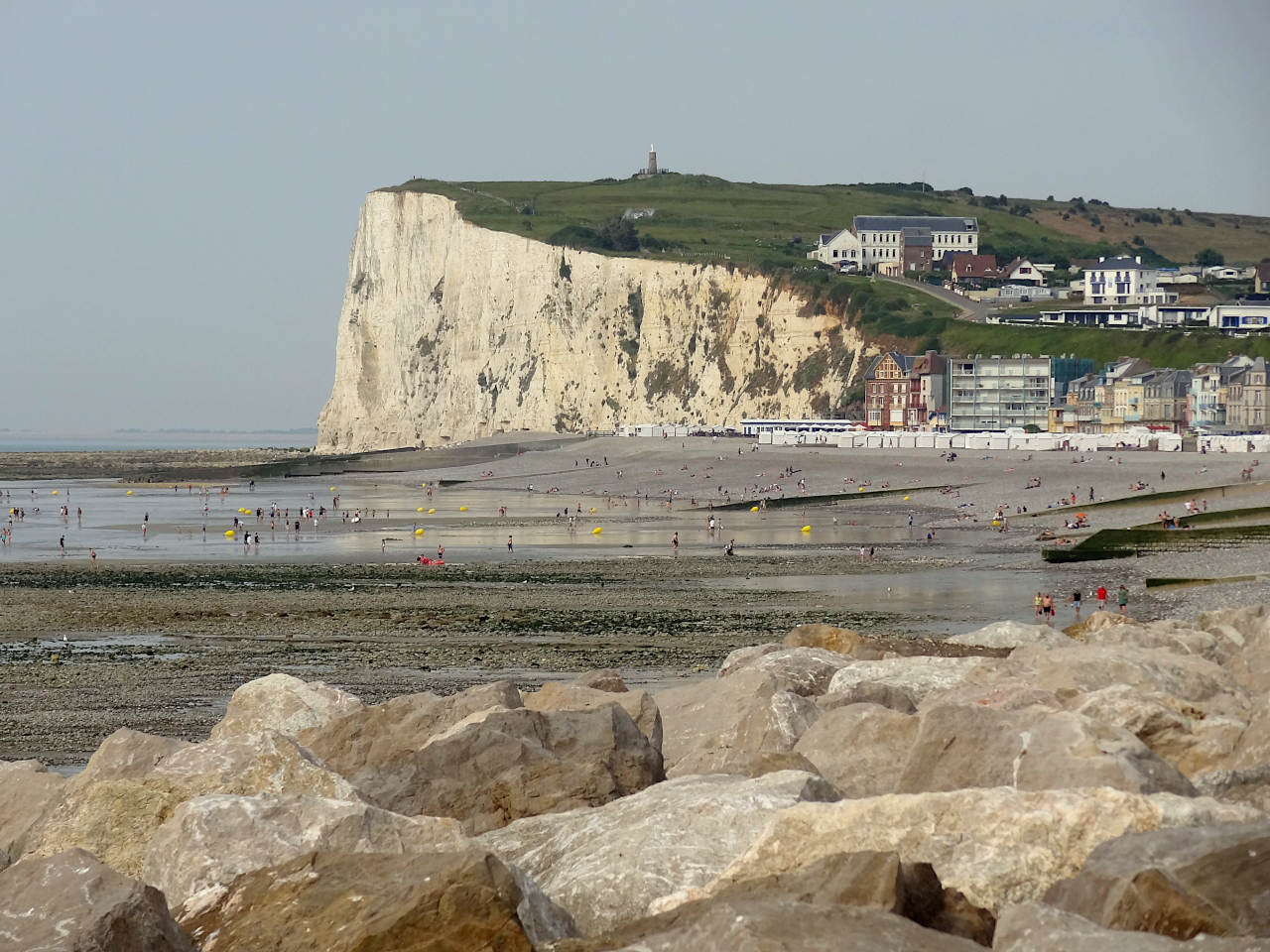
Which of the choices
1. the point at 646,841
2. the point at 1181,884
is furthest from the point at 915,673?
the point at 1181,884

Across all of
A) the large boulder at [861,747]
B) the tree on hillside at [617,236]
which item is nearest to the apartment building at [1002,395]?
the tree on hillside at [617,236]

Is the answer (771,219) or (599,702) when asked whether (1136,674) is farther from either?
(771,219)

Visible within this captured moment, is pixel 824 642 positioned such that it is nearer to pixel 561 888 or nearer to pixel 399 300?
pixel 561 888

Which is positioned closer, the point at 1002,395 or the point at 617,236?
the point at 1002,395

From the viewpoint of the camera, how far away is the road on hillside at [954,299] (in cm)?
11824

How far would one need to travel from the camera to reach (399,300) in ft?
454

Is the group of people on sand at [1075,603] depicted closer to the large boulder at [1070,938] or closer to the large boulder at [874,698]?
the large boulder at [874,698]

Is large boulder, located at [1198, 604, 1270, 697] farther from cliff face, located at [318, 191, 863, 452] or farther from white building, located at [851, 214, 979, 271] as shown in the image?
white building, located at [851, 214, 979, 271]

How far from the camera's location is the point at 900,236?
480ft

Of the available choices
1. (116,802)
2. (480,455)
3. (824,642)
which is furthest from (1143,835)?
(480,455)

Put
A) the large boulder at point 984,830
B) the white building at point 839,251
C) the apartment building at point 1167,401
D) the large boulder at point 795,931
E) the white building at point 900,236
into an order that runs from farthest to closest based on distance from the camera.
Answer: the white building at point 900,236 → the white building at point 839,251 → the apartment building at point 1167,401 → the large boulder at point 984,830 → the large boulder at point 795,931

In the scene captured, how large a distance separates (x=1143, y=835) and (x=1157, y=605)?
21776 millimetres

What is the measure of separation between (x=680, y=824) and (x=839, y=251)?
133 meters

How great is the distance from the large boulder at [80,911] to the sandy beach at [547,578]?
10362 mm
